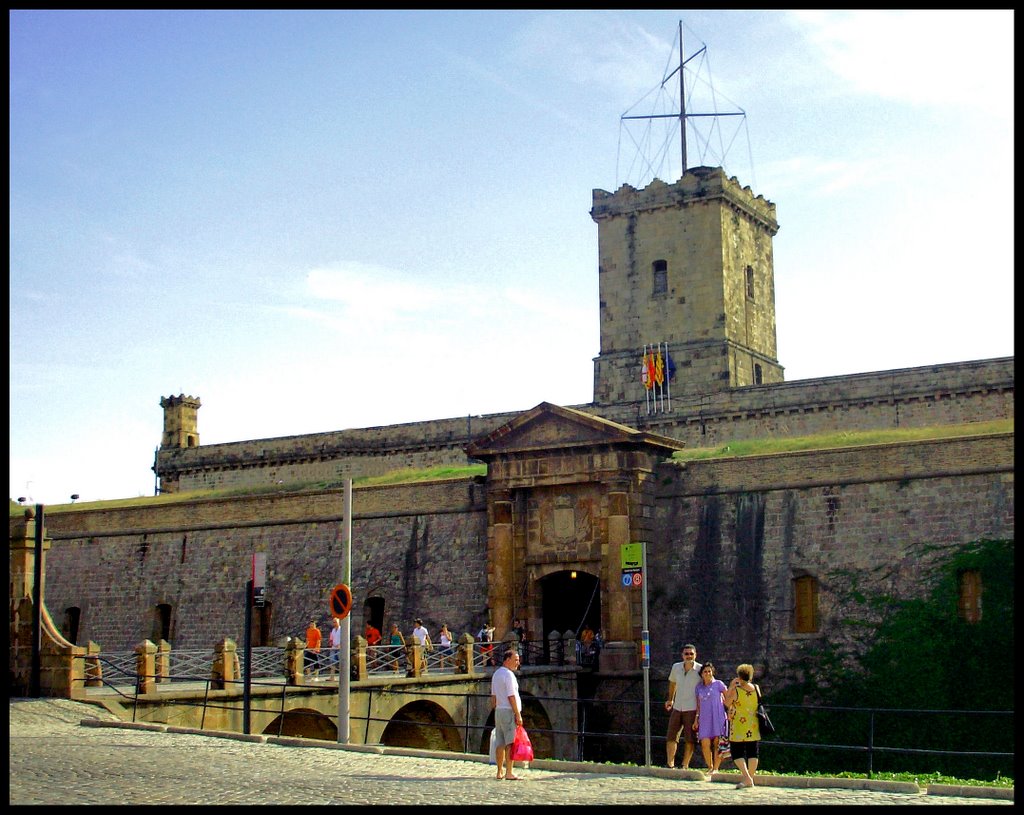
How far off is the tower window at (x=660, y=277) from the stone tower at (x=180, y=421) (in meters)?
18.3

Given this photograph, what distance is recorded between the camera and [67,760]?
17.4m

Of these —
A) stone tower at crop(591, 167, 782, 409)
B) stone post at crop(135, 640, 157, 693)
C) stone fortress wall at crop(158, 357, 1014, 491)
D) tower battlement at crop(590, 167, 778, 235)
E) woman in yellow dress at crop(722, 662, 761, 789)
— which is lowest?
woman in yellow dress at crop(722, 662, 761, 789)

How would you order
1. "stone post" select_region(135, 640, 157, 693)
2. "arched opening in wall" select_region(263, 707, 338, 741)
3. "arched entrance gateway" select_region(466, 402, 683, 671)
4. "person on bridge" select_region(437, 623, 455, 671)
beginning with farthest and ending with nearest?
1. "arched entrance gateway" select_region(466, 402, 683, 671)
2. "person on bridge" select_region(437, 623, 455, 671)
3. "arched opening in wall" select_region(263, 707, 338, 741)
4. "stone post" select_region(135, 640, 157, 693)

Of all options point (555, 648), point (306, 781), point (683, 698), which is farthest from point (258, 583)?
point (555, 648)

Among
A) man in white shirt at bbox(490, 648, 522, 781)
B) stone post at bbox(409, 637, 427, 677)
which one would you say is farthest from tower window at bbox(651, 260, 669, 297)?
man in white shirt at bbox(490, 648, 522, 781)

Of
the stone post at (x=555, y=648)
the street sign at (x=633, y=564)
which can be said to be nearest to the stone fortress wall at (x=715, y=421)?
the stone post at (x=555, y=648)

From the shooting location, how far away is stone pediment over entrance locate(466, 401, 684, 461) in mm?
32906

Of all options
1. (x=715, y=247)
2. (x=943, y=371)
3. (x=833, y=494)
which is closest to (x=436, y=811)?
(x=833, y=494)

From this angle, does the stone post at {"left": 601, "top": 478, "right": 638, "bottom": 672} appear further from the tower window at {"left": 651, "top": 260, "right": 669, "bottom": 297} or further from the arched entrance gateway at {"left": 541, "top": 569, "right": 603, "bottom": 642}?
the tower window at {"left": 651, "top": 260, "right": 669, "bottom": 297}

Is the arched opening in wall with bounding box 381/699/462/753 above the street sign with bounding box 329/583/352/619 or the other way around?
the other way around

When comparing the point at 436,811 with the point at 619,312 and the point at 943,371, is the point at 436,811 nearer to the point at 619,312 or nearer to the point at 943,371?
the point at 943,371

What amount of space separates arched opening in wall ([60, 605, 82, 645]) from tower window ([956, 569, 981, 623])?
25.0 metres

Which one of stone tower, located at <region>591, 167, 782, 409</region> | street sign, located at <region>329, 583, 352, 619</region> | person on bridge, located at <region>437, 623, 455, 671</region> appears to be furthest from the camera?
stone tower, located at <region>591, 167, 782, 409</region>

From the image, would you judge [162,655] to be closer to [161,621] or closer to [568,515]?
[568,515]
